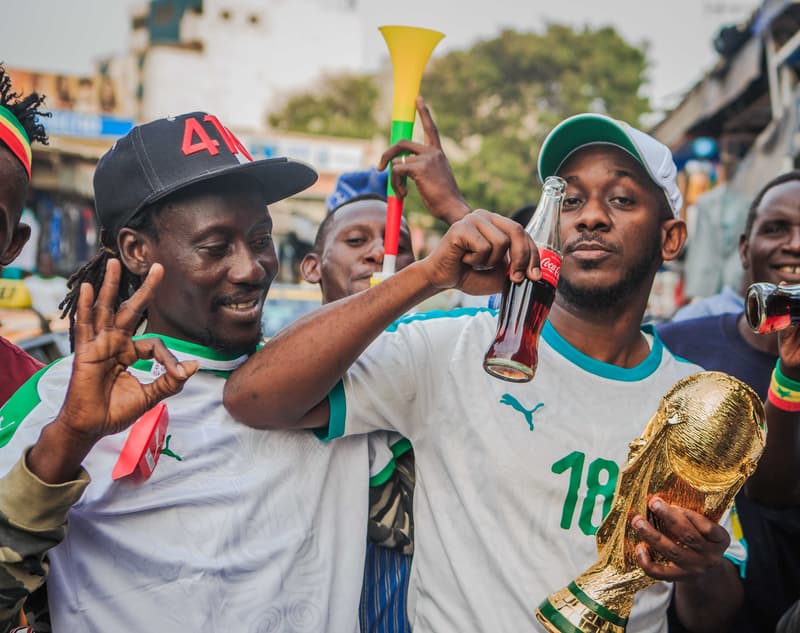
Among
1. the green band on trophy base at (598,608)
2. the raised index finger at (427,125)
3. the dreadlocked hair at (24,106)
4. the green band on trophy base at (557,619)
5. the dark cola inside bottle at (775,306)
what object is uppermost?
the raised index finger at (427,125)

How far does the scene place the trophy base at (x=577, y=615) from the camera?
1.88 meters

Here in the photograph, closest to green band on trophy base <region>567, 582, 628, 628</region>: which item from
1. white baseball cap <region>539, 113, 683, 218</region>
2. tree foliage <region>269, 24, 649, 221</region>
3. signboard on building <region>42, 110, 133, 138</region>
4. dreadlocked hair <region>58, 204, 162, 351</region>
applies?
white baseball cap <region>539, 113, 683, 218</region>

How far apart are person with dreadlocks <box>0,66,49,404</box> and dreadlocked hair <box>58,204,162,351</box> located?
0.19m

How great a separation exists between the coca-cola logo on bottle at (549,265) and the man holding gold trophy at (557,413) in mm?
94

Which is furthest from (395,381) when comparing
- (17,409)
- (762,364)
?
(762,364)

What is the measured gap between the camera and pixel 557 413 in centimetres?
222

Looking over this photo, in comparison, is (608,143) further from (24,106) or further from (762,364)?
(24,106)

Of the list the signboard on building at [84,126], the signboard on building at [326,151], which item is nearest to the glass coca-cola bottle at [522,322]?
the signboard on building at [84,126]

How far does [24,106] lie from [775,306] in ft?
7.41

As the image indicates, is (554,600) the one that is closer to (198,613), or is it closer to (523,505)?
(523,505)

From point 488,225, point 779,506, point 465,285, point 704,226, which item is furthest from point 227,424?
point 704,226

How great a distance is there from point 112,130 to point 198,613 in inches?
845

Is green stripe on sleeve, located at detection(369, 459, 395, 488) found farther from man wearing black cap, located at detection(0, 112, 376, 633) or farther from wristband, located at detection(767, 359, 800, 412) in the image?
wristband, located at detection(767, 359, 800, 412)

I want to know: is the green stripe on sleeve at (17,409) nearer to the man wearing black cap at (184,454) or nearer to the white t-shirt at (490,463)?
the man wearing black cap at (184,454)
